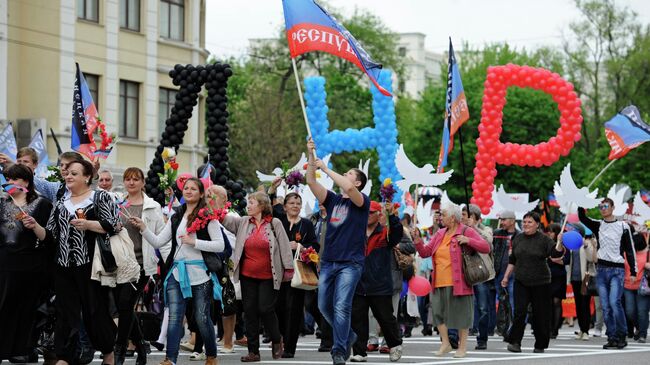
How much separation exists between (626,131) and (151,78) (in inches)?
758

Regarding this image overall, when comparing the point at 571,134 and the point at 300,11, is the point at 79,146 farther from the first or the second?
the point at 571,134

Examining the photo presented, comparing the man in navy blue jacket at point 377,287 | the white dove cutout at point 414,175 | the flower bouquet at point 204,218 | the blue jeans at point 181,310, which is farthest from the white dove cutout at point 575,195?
the blue jeans at point 181,310

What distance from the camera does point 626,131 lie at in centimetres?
2447

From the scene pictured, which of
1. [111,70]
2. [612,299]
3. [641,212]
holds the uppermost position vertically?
[111,70]

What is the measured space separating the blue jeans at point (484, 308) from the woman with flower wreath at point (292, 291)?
2699mm

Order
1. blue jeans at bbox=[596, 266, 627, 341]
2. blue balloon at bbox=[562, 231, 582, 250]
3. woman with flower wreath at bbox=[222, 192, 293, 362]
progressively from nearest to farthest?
woman with flower wreath at bbox=[222, 192, 293, 362], blue jeans at bbox=[596, 266, 627, 341], blue balloon at bbox=[562, 231, 582, 250]

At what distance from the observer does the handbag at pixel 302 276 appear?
14586mm

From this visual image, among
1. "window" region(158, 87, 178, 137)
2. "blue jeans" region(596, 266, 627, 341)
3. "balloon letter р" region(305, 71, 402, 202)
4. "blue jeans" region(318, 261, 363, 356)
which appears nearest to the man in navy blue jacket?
"blue jeans" region(318, 261, 363, 356)

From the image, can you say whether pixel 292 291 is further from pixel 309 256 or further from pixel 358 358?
pixel 358 358

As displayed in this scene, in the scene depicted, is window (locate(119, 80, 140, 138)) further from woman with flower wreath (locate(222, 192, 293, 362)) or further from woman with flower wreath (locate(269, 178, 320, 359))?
woman with flower wreath (locate(222, 192, 293, 362))

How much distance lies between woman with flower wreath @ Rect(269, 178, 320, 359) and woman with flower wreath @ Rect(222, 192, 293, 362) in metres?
0.64

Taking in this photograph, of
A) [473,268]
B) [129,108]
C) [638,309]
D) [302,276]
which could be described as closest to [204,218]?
[302,276]

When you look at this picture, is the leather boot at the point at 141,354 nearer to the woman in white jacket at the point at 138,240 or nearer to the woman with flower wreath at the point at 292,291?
the woman in white jacket at the point at 138,240

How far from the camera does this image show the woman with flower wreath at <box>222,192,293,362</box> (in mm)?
14492
